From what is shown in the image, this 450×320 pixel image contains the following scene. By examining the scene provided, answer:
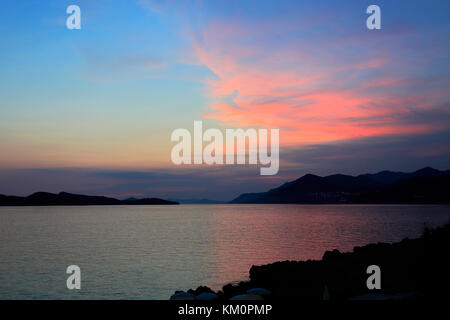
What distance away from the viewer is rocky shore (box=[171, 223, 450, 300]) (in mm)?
18438

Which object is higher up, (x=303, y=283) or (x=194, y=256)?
(x=303, y=283)

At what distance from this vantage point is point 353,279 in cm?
2458

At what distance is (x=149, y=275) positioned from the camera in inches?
1526

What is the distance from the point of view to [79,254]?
55062mm

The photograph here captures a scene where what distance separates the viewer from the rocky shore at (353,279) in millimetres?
18438

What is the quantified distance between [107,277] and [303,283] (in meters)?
20.8

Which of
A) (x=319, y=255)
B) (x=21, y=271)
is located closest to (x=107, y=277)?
(x=21, y=271)

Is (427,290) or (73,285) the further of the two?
(73,285)
